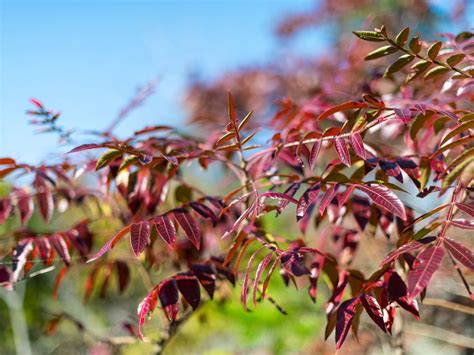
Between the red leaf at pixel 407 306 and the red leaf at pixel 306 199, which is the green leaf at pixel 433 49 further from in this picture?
the red leaf at pixel 407 306

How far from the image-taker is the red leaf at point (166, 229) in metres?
0.95

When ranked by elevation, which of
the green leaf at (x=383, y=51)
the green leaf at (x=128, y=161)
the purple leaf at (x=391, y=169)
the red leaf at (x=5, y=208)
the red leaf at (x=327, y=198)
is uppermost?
the green leaf at (x=383, y=51)

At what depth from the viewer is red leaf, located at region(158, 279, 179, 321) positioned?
99cm

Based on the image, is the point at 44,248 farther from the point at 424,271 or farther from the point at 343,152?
the point at 424,271

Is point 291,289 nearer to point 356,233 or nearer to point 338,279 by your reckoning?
point 356,233

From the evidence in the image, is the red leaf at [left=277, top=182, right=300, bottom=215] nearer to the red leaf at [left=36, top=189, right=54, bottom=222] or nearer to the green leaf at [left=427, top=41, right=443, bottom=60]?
the green leaf at [left=427, top=41, right=443, bottom=60]

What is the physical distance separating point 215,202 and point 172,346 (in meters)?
2.02

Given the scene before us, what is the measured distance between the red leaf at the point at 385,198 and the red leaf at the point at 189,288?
1.41 feet

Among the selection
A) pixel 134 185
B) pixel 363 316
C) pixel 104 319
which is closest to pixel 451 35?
pixel 134 185

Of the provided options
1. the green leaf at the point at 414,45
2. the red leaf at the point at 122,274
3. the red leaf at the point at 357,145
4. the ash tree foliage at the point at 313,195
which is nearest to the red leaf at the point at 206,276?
the ash tree foliage at the point at 313,195

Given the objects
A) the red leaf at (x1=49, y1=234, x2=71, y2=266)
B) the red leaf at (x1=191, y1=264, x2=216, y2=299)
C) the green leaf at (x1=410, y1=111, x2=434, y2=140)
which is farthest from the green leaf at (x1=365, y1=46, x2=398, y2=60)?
the red leaf at (x1=49, y1=234, x2=71, y2=266)

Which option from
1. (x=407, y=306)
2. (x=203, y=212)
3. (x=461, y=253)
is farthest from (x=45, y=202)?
(x=461, y=253)

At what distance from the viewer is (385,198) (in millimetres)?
841

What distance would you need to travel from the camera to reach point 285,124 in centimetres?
142
